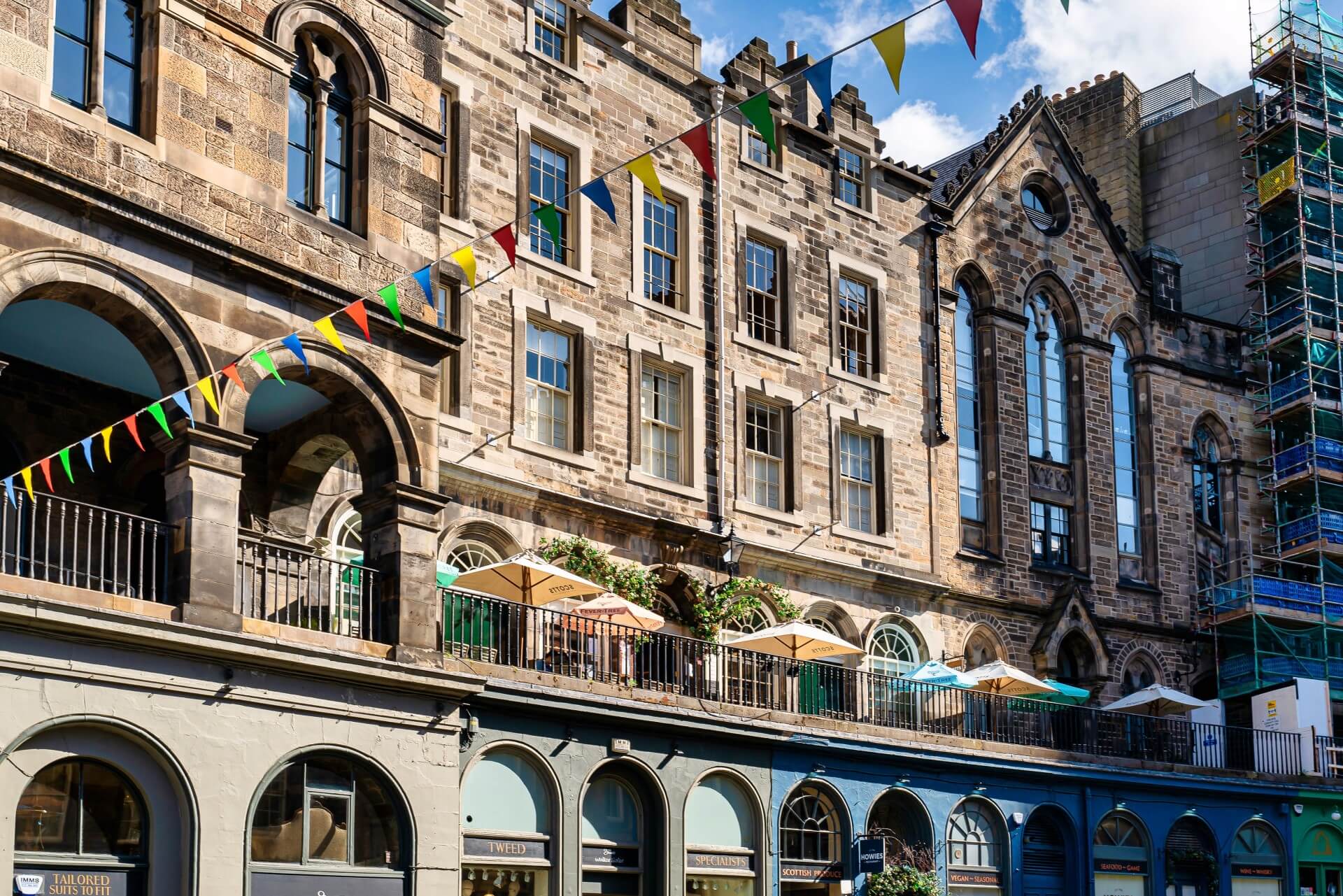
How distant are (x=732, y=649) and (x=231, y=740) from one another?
33.0 ft

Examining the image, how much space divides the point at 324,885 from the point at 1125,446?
77.6 feet

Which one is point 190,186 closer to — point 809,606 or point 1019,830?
point 809,606

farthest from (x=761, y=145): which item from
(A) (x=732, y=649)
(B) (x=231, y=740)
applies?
(B) (x=231, y=740)

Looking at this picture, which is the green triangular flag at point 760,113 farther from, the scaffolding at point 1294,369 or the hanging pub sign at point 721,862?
the scaffolding at point 1294,369

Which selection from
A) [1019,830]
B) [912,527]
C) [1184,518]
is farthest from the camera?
[1184,518]

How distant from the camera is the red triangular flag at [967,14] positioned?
54.2ft

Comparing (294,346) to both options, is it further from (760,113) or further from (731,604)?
(731,604)

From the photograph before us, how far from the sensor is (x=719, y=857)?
26125mm

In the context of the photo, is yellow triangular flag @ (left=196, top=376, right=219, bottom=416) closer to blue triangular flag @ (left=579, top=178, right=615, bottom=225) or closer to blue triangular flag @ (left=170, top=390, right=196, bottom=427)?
blue triangular flag @ (left=170, top=390, right=196, bottom=427)

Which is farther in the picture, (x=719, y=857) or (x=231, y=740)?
(x=719, y=857)

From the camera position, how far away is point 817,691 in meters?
29.0

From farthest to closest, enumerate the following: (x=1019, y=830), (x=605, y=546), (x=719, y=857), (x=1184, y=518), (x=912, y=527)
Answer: (x=1184, y=518), (x=912, y=527), (x=1019, y=830), (x=605, y=546), (x=719, y=857)

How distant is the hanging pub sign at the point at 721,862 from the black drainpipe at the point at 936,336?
10.7 m

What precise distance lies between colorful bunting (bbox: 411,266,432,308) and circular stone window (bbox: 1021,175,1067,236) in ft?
63.6
